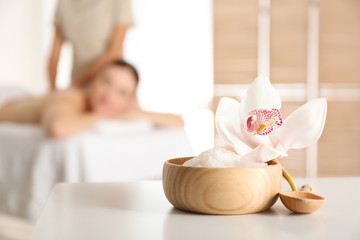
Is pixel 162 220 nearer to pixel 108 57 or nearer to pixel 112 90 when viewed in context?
pixel 112 90

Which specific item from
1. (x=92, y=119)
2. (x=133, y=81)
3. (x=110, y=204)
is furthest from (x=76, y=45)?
(x=110, y=204)

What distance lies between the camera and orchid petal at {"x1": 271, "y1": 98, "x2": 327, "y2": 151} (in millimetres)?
765

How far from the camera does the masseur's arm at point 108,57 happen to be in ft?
8.82

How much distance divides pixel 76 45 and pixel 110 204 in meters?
2.29

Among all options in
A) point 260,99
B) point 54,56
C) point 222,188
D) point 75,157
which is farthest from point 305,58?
point 222,188

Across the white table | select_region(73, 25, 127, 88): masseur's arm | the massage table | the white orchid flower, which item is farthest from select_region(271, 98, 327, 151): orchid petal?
select_region(73, 25, 127, 88): masseur's arm

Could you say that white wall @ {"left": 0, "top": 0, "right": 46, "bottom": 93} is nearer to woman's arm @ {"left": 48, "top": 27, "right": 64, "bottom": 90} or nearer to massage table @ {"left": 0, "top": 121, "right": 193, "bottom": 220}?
woman's arm @ {"left": 48, "top": 27, "right": 64, "bottom": 90}

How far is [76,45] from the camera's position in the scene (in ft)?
9.68

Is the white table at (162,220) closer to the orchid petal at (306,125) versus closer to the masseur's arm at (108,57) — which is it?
the orchid petal at (306,125)

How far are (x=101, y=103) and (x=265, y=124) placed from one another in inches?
68.1

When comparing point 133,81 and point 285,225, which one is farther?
point 133,81

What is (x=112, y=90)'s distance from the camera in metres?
2.40

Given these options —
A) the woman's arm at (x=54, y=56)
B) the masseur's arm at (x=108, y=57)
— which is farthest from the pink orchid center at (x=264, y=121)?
the woman's arm at (x=54, y=56)

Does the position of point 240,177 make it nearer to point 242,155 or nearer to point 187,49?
point 242,155
